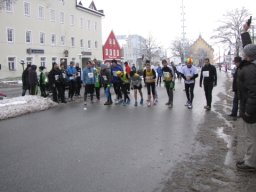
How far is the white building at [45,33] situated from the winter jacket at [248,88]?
4024 cm

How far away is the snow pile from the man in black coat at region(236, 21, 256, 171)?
347 inches

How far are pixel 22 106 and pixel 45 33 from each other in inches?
1535

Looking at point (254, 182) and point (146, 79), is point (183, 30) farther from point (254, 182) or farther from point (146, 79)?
point (254, 182)

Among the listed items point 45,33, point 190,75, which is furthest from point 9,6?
point 190,75

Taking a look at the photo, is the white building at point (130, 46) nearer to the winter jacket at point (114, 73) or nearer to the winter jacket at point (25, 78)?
the winter jacket at point (25, 78)

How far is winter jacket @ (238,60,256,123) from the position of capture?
18.2ft

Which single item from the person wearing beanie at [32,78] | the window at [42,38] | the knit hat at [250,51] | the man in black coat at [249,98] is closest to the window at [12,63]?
the window at [42,38]

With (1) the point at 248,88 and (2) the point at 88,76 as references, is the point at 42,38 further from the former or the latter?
(1) the point at 248,88

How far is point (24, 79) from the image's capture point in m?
18.5

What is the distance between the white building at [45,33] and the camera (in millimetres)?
44531

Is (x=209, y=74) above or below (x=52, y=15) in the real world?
below

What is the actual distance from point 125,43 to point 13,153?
116 metres

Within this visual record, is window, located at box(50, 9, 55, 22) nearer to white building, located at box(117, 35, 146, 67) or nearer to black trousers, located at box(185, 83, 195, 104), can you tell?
black trousers, located at box(185, 83, 195, 104)

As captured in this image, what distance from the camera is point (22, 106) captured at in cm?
1416
